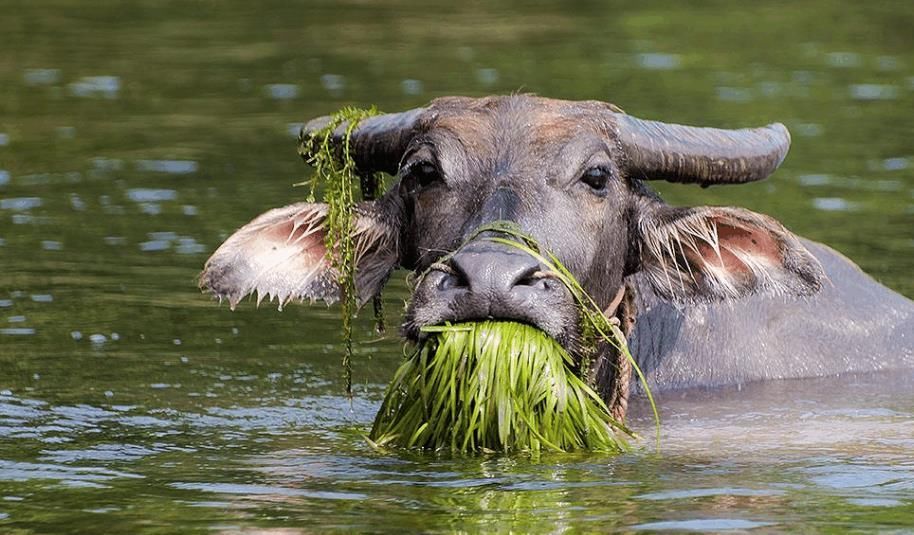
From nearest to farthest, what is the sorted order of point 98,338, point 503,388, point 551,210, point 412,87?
point 503,388 → point 551,210 → point 98,338 → point 412,87

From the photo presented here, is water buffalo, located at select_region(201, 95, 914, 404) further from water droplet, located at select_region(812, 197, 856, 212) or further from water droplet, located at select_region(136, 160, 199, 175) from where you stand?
water droplet, located at select_region(136, 160, 199, 175)

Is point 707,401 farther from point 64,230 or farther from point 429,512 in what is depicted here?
point 64,230

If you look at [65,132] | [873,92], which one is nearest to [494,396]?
[65,132]

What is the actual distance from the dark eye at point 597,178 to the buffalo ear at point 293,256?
3.14ft

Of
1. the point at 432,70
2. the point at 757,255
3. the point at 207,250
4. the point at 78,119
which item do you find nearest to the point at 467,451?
the point at 757,255

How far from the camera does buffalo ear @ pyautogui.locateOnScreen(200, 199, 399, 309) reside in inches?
361

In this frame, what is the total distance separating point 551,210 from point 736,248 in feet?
3.81

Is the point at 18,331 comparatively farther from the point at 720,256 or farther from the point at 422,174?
the point at 720,256

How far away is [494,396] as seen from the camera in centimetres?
834

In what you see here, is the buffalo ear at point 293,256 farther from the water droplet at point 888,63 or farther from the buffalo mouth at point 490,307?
the water droplet at point 888,63

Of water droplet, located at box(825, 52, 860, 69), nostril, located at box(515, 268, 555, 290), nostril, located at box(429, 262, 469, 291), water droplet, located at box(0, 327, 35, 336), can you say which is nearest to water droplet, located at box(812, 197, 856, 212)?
water droplet, located at box(0, 327, 35, 336)

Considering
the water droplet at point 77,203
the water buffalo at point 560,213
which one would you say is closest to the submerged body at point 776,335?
the water buffalo at point 560,213

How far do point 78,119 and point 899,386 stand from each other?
11.6m

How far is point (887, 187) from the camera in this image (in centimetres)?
1638
